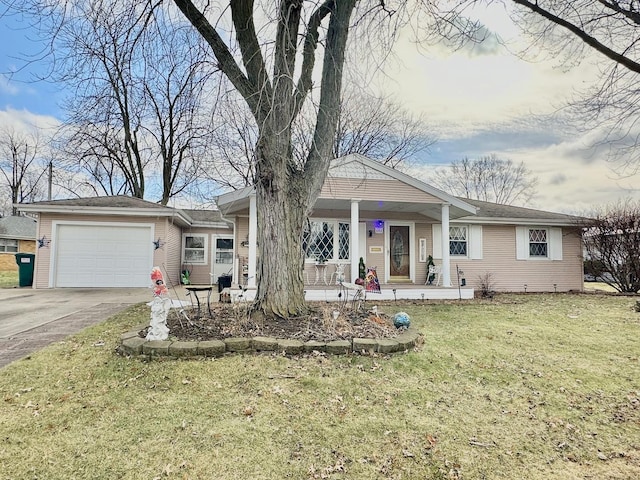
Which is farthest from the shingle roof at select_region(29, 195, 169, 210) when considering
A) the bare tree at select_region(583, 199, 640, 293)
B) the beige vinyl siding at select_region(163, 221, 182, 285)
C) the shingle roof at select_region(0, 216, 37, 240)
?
the shingle roof at select_region(0, 216, 37, 240)

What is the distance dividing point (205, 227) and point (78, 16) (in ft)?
37.0

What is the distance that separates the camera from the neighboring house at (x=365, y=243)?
11.4m

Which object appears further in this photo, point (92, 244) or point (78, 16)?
point (92, 244)

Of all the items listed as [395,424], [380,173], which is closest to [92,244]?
[380,173]

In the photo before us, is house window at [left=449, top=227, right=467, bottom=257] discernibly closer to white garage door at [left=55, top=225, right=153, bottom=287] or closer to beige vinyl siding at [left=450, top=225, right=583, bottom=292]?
beige vinyl siding at [left=450, top=225, right=583, bottom=292]

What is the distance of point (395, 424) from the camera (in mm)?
2781

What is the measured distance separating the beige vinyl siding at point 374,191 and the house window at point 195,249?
828cm

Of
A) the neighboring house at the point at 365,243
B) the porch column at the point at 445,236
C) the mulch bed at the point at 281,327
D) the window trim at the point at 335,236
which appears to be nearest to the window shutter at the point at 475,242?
the neighboring house at the point at 365,243

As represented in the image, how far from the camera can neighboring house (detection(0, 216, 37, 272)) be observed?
75.5 feet

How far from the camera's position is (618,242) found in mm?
11859

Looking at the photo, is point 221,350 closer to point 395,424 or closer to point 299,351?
point 299,351

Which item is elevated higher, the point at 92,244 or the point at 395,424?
the point at 92,244

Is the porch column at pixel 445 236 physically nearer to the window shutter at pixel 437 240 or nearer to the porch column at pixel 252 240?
the window shutter at pixel 437 240

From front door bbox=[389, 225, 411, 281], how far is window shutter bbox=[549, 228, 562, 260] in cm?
546
